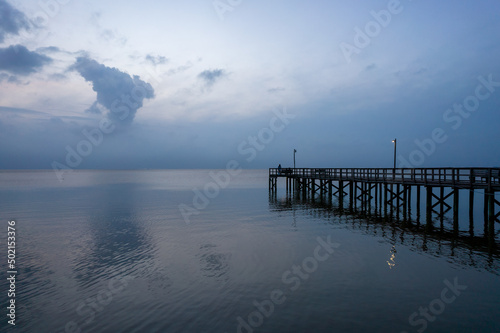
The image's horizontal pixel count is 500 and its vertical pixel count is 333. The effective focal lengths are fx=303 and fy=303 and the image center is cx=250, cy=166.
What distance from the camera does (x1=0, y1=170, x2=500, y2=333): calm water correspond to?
8438 millimetres

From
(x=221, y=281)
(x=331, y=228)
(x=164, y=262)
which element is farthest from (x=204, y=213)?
(x=221, y=281)

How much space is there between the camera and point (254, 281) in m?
11.4

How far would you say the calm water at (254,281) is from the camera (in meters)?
8.44

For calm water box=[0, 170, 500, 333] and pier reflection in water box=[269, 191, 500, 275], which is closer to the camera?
calm water box=[0, 170, 500, 333]

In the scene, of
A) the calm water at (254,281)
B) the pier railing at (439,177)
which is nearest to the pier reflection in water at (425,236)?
the calm water at (254,281)

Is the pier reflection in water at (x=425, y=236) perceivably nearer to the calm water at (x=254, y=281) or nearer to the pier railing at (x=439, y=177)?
the calm water at (x=254, y=281)

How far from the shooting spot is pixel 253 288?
10.7m

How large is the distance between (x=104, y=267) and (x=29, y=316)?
4191mm

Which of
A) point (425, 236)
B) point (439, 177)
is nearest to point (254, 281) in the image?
point (425, 236)

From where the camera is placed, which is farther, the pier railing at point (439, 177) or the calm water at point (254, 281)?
the pier railing at point (439, 177)

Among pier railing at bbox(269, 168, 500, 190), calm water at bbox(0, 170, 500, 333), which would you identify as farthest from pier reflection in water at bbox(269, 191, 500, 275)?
pier railing at bbox(269, 168, 500, 190)

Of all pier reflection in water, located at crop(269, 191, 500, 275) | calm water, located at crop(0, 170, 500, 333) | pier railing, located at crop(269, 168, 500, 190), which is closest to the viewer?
calm water, located at crop(0, 170, 500, 333)

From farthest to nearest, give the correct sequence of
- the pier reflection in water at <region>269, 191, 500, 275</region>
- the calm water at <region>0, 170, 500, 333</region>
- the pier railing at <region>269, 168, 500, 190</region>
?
the pier railing at <region>269, 168, 500, 190</region> → the pier reflection in water at <region>269, 191, 500, 275</region> → the calm water at <region>0, 170, 500, 333</region>

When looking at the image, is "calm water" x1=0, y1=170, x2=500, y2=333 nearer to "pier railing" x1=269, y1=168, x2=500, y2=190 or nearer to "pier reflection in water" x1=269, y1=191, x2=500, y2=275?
"pier reflection in water" x1=269, y1=191, x2=500, y2=275
